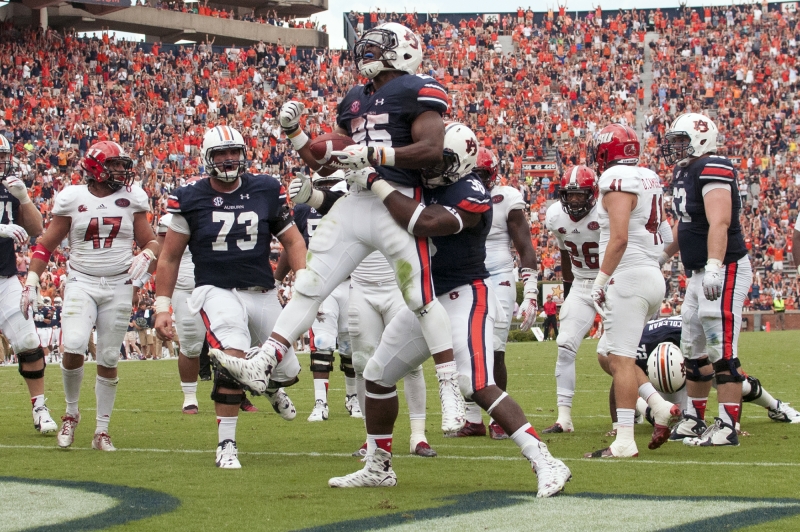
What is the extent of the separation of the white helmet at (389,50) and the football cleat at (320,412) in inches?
168

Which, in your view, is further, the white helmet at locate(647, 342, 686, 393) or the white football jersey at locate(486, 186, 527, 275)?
the white football jersey at locate(486, 186, 527, 275)

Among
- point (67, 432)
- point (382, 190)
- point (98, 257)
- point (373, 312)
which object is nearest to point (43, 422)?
point (67, 432)

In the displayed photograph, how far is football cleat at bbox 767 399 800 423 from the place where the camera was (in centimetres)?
898

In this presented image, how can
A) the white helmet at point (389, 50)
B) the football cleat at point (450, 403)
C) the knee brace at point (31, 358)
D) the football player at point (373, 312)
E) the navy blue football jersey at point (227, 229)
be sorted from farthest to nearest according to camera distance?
the knee brace at point (31, 358) < the football player at point (373, 312) < the navy blue football jersey at point (227, 229) < the white helmet at point (389, 50) < the football cleat at point (450, 403)

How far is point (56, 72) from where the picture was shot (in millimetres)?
31438

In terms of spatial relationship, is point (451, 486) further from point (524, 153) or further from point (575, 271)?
point (524, 153)

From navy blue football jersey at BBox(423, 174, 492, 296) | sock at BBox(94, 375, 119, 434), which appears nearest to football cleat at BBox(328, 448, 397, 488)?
navy blue football jersey at BBox(423, 174, 492, 296)

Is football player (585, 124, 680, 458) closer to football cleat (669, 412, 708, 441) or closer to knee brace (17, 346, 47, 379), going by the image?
football cleat (669, 412, 708, 441)

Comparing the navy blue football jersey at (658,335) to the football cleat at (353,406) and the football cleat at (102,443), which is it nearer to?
the football cleat at (353,406)

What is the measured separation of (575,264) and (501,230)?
0.75 metres

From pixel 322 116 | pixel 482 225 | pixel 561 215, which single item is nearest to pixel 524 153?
pixel 322 116

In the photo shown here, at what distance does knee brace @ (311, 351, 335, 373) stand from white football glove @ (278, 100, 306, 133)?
13.7ft

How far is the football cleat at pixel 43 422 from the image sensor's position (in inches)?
343

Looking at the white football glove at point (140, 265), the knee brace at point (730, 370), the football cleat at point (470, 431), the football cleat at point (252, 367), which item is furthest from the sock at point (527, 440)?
the white football glove at point (140, 265)
